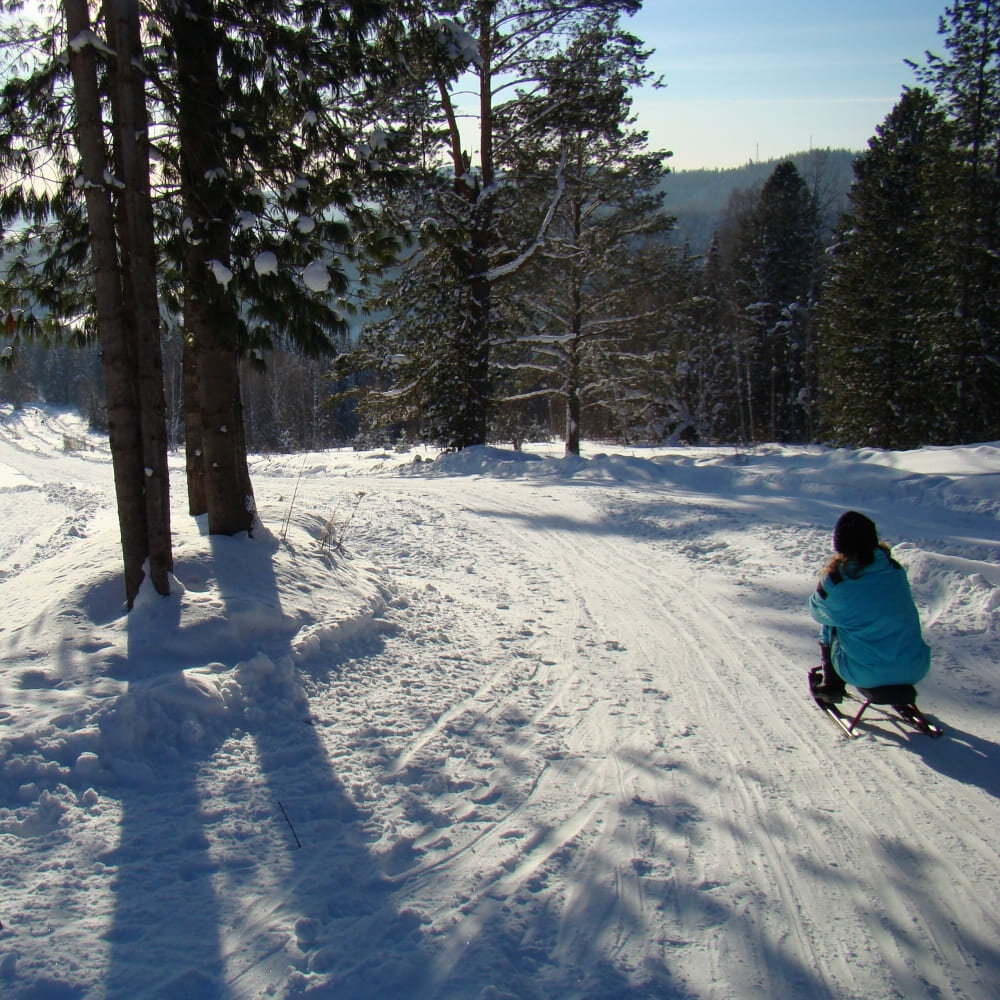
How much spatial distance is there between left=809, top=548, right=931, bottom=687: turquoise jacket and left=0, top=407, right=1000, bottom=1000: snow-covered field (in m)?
0.43

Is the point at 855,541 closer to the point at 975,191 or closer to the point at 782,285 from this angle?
the point at 975,191

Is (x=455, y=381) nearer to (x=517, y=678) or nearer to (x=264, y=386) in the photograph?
(x=517, y=678)

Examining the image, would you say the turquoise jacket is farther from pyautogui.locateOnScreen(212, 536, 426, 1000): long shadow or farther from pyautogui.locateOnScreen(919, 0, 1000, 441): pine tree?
pyautogui.locateOnScreen(919, 0, 1000, 441): pine tree

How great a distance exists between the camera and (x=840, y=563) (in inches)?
167

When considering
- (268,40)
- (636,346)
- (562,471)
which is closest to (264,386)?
(636,346)

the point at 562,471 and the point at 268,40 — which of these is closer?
the point at 268,40

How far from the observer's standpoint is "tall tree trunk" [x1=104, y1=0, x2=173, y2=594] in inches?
183

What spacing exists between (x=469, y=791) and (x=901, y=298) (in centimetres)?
2314

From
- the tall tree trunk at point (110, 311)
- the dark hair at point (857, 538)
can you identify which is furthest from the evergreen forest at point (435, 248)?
the dark hair at point (857, 538)

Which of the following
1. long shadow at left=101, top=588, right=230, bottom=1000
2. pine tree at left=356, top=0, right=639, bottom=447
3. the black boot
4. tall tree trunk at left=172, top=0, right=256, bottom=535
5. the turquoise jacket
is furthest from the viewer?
pine tree at left=356, top=0, right=639, bottom=447

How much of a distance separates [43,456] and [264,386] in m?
39.0

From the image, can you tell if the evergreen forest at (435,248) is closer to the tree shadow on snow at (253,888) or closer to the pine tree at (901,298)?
the pine tree at (901,298)

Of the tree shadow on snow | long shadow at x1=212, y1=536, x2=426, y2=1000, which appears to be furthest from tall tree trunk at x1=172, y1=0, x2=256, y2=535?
the tree shadow on snow

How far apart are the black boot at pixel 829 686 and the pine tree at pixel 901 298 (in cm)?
1833
